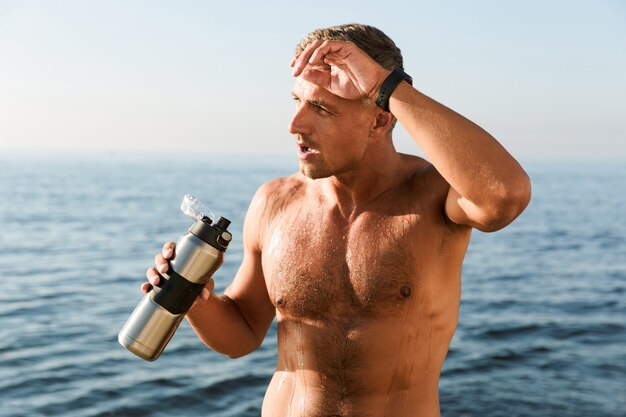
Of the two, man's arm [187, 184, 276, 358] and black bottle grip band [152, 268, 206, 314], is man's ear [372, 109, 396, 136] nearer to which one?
man's arm [187, 184, 276, 358]

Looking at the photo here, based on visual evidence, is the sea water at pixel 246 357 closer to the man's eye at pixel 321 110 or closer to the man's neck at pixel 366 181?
the man's neck at pixel 366 181

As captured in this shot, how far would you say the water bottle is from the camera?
3309mm

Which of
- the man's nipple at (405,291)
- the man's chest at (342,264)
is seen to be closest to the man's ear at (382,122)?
the man's chest at (342,264)

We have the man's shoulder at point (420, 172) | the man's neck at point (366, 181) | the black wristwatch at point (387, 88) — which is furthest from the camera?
the man's neck at point (366, 181)

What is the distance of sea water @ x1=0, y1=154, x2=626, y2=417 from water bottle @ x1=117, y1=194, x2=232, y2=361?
5.41 m

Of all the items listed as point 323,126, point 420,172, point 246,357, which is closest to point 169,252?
point 323,126

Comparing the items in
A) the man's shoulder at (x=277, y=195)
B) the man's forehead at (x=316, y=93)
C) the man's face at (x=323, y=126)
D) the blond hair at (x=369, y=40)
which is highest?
the blond hair at (x=369, y=40)

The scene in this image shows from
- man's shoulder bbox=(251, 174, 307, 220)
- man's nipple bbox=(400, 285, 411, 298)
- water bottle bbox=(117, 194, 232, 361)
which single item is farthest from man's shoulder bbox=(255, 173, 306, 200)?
man's nipple bbox=(400, 285, 411, 298)

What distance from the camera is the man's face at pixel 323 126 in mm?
3262

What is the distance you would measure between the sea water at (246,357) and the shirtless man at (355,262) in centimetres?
531

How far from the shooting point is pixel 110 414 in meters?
8.48

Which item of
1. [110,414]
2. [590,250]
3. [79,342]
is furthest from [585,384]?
[590,250]

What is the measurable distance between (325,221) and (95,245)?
17.4 m

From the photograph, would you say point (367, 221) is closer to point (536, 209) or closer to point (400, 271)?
point (400, 271)
